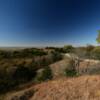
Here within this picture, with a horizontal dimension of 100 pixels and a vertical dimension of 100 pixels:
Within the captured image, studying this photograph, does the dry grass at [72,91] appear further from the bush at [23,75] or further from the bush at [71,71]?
the bush at [23,75]

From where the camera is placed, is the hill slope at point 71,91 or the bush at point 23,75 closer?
the hill slope at point 71,91

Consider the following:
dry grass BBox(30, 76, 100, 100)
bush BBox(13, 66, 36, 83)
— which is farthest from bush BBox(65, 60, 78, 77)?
dry grass BBox(30, 76, 100, 100)

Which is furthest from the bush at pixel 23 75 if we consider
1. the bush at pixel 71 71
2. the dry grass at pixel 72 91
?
the dry grass at pixel 72 91

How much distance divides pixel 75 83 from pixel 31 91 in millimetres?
2759

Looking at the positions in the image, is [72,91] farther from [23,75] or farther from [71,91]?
[23,75]

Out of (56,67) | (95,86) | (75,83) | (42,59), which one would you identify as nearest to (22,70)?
(56,67)

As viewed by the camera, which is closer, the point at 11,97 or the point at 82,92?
the point at 82,92

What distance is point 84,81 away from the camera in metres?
12.6

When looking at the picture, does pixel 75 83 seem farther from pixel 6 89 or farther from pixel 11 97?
pixel 6 89

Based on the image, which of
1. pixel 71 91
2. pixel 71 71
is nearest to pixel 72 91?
pixel 71 91

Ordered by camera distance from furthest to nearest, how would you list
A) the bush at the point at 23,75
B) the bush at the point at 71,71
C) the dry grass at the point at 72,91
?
the bush at the point at 23,75 → the bush at the point at 71,71 → the dry grass at the point at 72,91

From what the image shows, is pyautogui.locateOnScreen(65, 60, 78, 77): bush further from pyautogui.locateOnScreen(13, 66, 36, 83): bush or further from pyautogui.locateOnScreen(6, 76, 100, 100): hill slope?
pyautogui.locateOnScreen(6, 76, 100, 100): hill slope

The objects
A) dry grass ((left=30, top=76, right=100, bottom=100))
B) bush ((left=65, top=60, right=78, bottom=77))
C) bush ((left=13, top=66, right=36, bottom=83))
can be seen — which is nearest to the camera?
dry grass ((left=30, top=76, right=100, bottom=100))

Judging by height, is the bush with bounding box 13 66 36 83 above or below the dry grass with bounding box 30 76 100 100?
below
